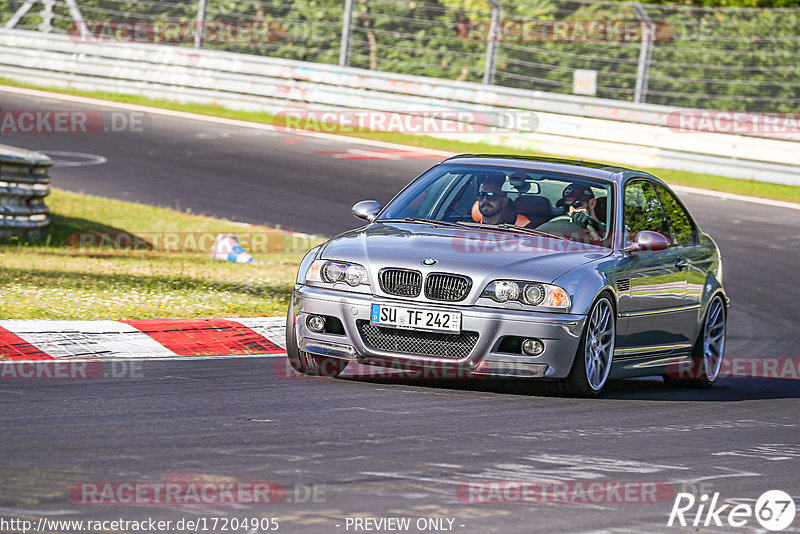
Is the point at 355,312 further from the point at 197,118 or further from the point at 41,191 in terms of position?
the point at 197,118

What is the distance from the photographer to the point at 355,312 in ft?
25.8

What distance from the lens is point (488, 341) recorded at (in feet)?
25.2

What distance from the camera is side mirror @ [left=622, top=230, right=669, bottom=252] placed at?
28.3ft

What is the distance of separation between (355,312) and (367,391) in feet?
1.53

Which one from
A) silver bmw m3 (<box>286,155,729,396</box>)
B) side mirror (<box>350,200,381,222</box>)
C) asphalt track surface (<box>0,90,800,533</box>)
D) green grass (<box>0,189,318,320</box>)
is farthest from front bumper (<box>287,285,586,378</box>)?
green grass (<box>0,189,318,320</box>)

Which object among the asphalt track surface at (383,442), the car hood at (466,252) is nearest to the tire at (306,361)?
the asphalt track surface at (383,442)

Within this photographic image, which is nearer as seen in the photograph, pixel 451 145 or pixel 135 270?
pixel 135 270

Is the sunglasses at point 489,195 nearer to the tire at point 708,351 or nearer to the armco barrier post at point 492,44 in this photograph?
the tire at point 708,351

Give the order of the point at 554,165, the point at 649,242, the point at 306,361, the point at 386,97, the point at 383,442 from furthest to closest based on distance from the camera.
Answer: the point at 386,97
the point at 554,165
the point at 649,242
the point at 306,361
the point at 383,442

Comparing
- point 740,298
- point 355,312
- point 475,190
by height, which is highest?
point 475,190

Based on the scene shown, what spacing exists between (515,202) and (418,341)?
1.54m

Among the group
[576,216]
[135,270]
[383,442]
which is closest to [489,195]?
[576,216]

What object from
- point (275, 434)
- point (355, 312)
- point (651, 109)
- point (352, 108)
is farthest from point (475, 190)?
point (352, 108)

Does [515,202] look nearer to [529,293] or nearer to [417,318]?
[529,293]
